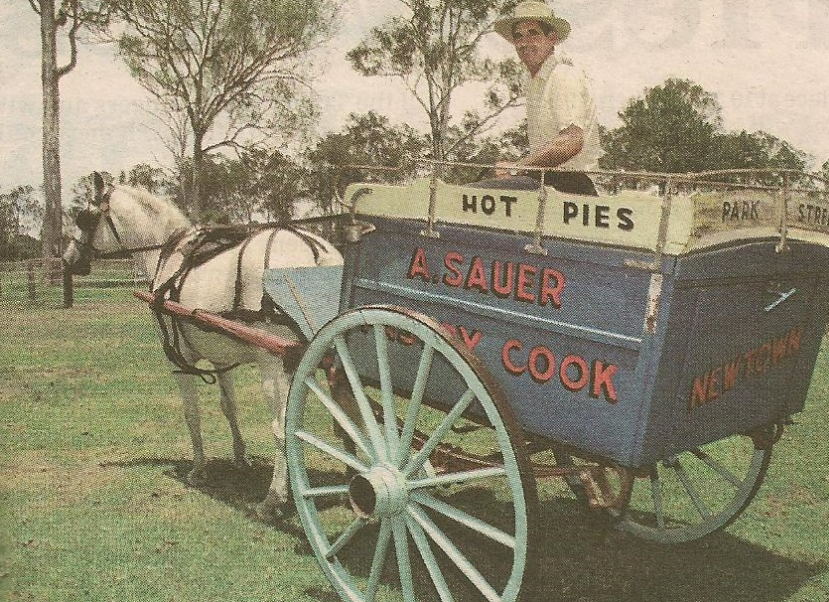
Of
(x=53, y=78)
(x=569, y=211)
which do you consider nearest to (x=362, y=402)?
(x=569, y=211)

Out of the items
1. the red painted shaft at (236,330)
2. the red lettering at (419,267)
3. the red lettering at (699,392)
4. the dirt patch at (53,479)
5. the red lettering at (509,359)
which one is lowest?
the dirt patch at (53,479)

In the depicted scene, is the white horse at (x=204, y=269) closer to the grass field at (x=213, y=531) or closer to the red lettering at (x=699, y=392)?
the grass field at (x=213, y=531)

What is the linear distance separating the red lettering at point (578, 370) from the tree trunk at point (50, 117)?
11.3 metres

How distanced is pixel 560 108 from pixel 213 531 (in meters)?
3.47

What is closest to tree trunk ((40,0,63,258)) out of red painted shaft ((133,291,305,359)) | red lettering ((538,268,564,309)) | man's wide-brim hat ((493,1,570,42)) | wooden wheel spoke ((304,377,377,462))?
red painted shaft ((133,291,305,359))

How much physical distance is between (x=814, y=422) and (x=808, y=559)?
381 cm

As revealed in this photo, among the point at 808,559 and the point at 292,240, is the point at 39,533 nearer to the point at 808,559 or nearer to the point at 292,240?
the point at 292,240

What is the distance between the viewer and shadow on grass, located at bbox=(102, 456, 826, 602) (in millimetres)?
4223

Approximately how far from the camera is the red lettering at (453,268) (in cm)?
338

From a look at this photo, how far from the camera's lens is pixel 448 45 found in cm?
2177

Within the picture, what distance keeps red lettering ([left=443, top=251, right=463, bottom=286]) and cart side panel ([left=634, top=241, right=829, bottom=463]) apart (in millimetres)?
952

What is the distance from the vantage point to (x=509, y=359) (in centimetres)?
322

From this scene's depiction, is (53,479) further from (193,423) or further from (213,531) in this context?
(213,531)

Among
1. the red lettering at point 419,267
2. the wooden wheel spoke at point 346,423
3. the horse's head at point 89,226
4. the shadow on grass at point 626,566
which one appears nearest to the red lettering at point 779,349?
the shadow on grass at point 626,566
